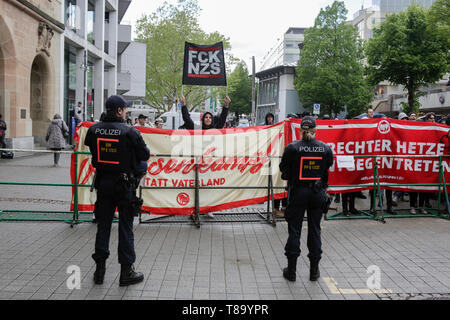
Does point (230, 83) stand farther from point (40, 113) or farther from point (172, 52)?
point (40, 113)

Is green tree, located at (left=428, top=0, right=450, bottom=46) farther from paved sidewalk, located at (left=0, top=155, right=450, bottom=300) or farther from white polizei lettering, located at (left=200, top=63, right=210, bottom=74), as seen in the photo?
white polizei lettering, located at (left=200, top=63, right=210, bottom=74)

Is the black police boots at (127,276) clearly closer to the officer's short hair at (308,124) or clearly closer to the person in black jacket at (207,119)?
the officer's short hair at (308,124)

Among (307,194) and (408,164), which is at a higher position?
(408,164)

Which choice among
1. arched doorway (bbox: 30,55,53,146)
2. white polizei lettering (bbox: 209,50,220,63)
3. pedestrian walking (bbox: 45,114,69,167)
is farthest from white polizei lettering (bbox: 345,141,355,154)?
arched doorway (bbox: 30,55,53,146)

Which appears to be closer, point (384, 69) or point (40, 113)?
point (40, 113)

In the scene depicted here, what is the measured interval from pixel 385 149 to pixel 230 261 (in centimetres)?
454

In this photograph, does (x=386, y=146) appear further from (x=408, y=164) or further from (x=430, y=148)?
(x=430, y=148)

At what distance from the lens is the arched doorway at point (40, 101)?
21906 millimetres

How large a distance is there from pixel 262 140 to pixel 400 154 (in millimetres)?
2869

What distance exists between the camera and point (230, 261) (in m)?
5.73

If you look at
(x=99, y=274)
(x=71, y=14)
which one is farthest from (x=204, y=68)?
(x=71, y=14)

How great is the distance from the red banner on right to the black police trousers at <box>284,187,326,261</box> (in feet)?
10.6

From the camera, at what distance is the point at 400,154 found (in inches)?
342

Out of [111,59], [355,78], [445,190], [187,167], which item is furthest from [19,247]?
[355,78]
